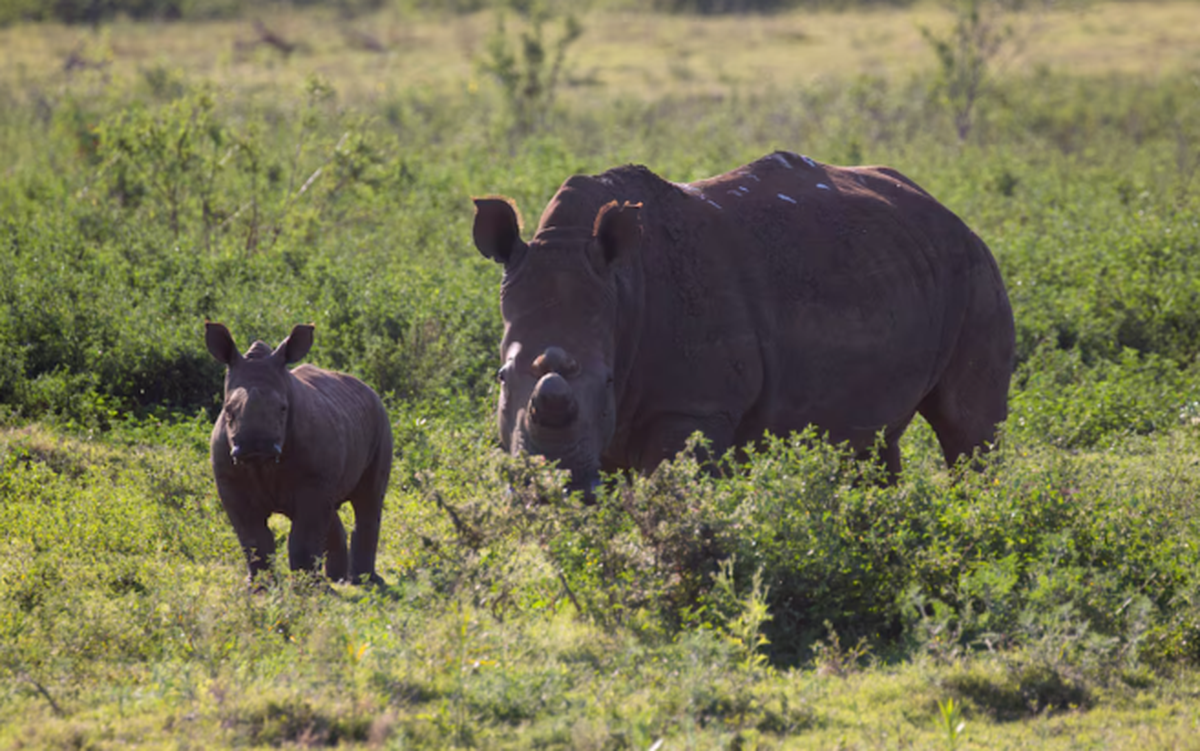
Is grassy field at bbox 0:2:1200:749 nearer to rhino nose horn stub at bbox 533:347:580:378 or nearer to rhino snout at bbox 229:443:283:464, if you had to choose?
rhino nose horn stub at bbox 533:347:580:378

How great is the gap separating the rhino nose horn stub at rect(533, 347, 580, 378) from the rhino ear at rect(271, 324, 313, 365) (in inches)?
77.9

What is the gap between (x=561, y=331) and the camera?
6797 millimetres

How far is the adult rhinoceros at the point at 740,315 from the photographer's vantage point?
6840 mm

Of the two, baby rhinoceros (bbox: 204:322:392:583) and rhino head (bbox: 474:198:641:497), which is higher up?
rhino head (bbox: 474:198:641:497)

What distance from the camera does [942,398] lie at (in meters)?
9.01

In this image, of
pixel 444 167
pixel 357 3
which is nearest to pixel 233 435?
pixel 444 167

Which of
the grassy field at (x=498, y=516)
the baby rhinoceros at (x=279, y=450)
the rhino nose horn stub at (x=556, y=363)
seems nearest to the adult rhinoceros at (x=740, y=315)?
the rhino nose horn stub at (x=556, y=363)

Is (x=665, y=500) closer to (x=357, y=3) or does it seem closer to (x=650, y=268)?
(x=650, y=268)

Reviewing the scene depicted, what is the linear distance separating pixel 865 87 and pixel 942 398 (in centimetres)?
2950

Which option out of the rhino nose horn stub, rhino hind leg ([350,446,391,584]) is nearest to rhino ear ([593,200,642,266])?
the rhino nose horn stub

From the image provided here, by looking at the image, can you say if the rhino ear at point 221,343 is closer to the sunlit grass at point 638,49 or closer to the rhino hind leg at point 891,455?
the rhino hind leg at point 891,455

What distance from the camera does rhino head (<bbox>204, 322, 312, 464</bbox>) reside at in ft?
24.1

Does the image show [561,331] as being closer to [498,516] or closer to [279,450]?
[498,516]

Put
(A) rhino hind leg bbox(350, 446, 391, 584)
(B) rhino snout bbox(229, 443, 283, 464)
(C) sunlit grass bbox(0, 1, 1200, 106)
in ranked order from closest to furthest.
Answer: (B) rhino snout bbox(229, 443, 283, 464), (A) rhino hind leg bbox(350, 446, 391, 584), (C) sunlit grass bbox(0, 1, 1200, 106)
